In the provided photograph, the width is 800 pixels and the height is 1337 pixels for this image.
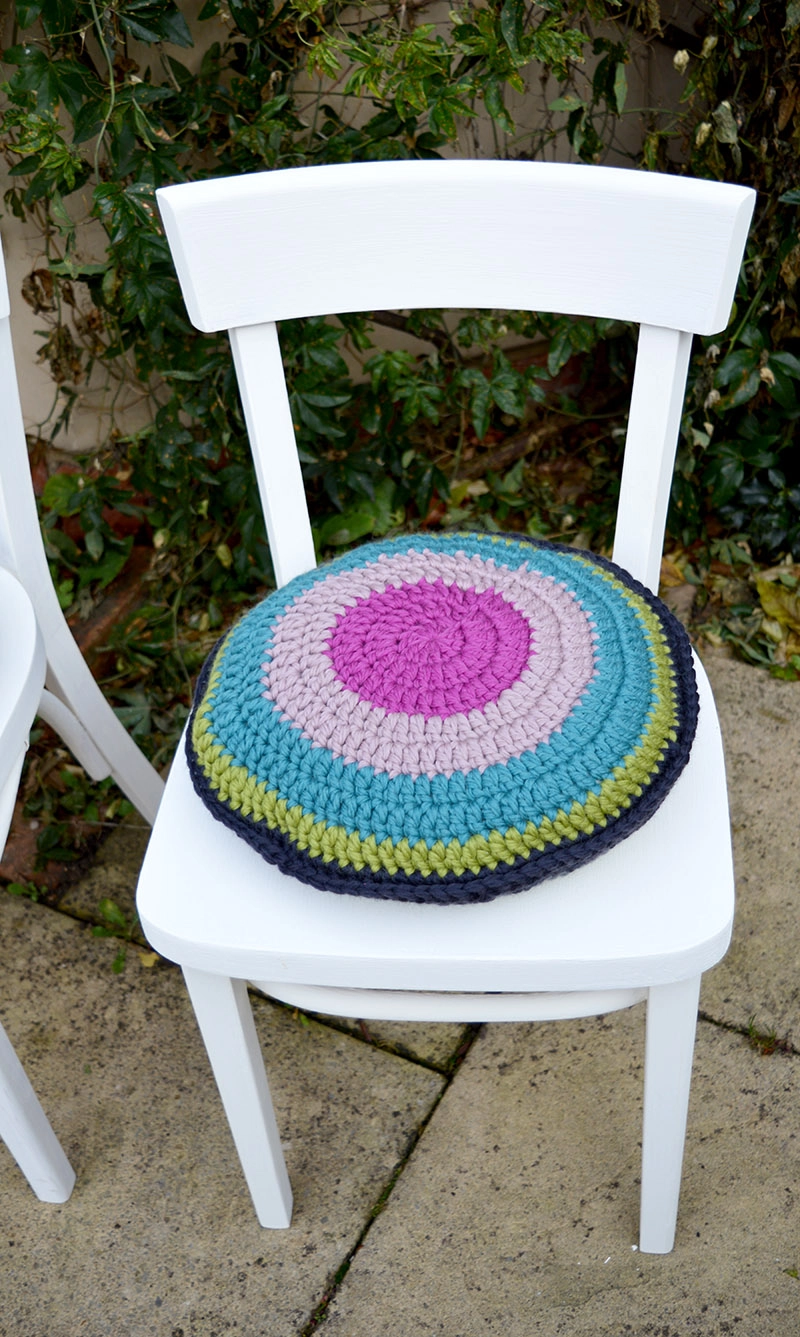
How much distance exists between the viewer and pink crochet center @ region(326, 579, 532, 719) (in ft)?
3.06

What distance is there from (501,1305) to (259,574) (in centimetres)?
119

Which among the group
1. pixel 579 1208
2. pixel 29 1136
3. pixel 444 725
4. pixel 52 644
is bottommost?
pixel 579 1208

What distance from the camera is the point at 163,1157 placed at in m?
1.35

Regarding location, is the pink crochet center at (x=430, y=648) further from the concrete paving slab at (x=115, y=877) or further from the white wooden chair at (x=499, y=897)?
the concrete paving slab at (x=115, y=877)

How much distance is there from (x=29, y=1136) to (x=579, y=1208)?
62 centimetres

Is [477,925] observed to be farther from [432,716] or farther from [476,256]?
[476,256]

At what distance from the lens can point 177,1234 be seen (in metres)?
1.28

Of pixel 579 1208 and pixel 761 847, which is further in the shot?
pixel 761 847

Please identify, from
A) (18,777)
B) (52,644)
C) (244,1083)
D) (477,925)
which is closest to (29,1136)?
(244,1083)

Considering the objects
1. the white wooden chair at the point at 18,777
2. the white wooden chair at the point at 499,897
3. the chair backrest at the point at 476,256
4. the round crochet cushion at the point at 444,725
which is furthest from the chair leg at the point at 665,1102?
the white wooden chair at the point at 18,777

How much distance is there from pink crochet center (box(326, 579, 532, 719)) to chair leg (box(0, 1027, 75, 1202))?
559 mm

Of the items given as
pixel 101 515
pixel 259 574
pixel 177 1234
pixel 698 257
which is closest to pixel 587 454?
pixel 259 574

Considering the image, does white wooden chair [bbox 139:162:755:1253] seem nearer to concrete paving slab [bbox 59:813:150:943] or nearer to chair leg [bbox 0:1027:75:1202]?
chair leg [bbox 0:1027:75:1202]

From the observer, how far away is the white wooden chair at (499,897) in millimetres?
905
